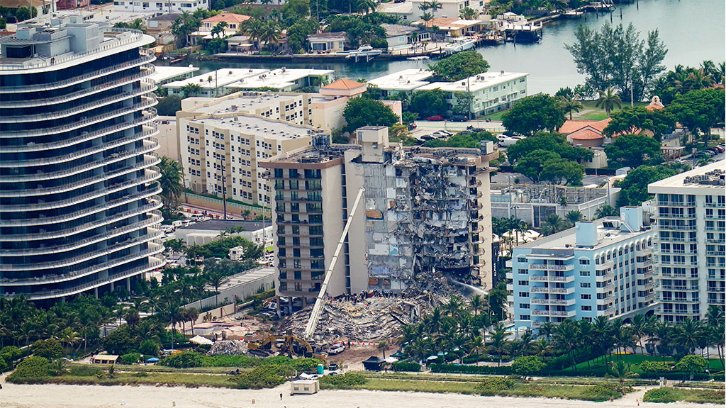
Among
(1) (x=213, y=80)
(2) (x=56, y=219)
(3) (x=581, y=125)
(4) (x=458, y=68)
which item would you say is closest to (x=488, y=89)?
(4) (x=458, y=68)

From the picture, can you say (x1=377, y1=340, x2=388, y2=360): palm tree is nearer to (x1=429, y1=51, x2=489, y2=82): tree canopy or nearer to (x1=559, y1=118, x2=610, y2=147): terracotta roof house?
(x1=559, y1=118, x2=610, y2=147): terracotta roof house

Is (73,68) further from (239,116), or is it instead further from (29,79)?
(239,116)

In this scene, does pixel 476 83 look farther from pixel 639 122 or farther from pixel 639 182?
pixel 639 182

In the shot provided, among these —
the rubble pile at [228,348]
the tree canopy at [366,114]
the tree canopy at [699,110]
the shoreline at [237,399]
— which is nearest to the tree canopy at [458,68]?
the tree canopy at [366,114]

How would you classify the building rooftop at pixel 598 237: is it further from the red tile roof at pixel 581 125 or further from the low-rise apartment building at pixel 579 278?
the red tile roof at pixel 581 125

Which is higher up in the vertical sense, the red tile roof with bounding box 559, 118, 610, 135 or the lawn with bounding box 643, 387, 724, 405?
the red tile roof with bounding box 559, 118, 610, 135

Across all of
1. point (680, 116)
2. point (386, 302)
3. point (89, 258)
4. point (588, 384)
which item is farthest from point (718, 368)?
point (680, 116)

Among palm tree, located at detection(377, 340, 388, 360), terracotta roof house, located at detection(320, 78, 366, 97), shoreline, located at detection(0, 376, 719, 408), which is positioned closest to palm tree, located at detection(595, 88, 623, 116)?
terracotta roof house, located at detection(320, 78, 366, 97)
